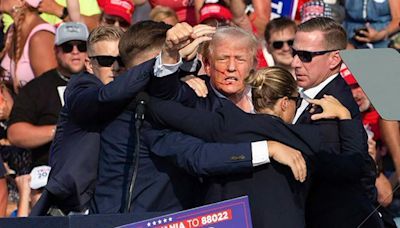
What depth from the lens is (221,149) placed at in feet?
18.9

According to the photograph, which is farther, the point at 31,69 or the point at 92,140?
the point at 31,69

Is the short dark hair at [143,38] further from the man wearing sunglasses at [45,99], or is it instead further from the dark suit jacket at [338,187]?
the man wearing sunglasses at [45,99]

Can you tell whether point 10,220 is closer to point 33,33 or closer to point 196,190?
point 196,190

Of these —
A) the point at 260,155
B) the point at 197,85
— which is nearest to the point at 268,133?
the point at 260,155

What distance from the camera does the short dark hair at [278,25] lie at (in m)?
9.60

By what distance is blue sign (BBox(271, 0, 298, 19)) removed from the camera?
10719mm

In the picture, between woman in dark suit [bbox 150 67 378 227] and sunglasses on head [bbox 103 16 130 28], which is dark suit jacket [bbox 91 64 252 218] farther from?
sunglasses on head [bbox 103 16 130 28]

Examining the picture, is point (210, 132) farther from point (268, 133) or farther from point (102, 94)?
point (102, 94)

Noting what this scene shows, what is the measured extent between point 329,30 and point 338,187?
43.6 inches

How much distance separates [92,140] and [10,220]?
805mm

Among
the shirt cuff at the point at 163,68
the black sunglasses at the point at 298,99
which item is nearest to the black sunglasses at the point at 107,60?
the shirt cuff at the point at 163,68

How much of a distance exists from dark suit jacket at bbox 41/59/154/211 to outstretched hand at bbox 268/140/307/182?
743 mm

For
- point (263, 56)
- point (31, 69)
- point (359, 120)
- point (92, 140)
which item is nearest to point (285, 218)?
point (359, 120)

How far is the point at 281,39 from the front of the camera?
9.64 metres
